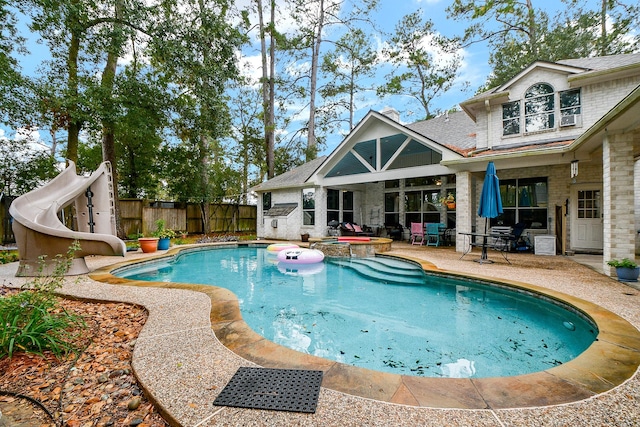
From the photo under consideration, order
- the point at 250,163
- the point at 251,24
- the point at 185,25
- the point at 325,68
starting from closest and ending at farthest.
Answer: the point at 185,25, the point at 251,24, the point at 325,68, the point at 250,163

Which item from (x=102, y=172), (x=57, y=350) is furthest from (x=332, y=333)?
(x=102, y=172)

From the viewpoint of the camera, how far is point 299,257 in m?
8.44

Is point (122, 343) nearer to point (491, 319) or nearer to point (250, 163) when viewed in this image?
point (491, 319)

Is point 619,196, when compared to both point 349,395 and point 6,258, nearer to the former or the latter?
point 349,395

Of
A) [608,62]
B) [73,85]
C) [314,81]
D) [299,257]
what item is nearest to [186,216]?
[73,85]

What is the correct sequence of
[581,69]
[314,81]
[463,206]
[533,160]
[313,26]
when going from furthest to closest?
1. [314,81]
2. [313,26]
3. [463,206]
4. [581,69]
5. [533,160]

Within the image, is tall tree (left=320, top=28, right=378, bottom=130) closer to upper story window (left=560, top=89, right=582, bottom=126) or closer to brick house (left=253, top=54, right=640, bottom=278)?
brick house (left=253, top=54, right=640, bottom=278)

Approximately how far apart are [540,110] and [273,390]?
1099 cm

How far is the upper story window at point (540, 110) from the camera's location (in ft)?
27.2

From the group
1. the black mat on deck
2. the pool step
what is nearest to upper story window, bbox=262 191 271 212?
the pool step

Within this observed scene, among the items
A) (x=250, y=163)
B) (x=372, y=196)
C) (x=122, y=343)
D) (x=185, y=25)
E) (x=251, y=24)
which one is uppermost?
(x=251, y=24)

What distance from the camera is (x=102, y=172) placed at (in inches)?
269

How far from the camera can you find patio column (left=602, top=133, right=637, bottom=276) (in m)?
5.09

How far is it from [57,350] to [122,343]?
481 millimetres
